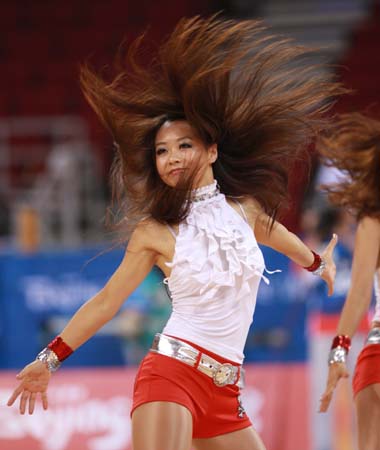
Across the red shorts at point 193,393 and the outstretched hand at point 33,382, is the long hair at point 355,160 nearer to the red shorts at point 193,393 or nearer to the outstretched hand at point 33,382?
the red shorts at point 193,393

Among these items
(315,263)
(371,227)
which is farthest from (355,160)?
(315,263)

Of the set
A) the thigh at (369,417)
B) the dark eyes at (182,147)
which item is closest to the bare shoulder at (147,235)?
the dark eyes at (182,147)

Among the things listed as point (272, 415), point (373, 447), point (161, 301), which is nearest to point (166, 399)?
point (373, 447)

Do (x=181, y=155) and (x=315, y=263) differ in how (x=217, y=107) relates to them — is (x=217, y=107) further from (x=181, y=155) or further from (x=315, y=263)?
(x=315, y=263)

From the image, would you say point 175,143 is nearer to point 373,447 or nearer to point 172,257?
point 172,257

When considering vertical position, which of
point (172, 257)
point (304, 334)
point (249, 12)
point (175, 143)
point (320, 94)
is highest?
point (249, 12)

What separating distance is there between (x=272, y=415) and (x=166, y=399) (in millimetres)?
3441

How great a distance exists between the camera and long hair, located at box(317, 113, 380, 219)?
14.3 ft

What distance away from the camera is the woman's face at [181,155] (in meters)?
3.96

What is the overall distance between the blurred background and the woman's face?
0.43 m

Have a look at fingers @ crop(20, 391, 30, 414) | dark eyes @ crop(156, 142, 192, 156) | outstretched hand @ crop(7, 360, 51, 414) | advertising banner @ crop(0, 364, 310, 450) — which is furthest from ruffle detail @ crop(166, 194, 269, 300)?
advertising banner @ crop(0, 364, 310, 450)

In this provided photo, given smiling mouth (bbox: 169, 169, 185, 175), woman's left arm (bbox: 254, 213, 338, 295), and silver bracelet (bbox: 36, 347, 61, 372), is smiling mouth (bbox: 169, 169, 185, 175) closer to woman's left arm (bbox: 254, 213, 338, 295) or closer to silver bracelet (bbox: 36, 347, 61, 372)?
woman's left arm (bbox: 254, 213, 338, 295)

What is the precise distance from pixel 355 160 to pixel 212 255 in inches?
40.0

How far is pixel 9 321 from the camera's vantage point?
10.0m
